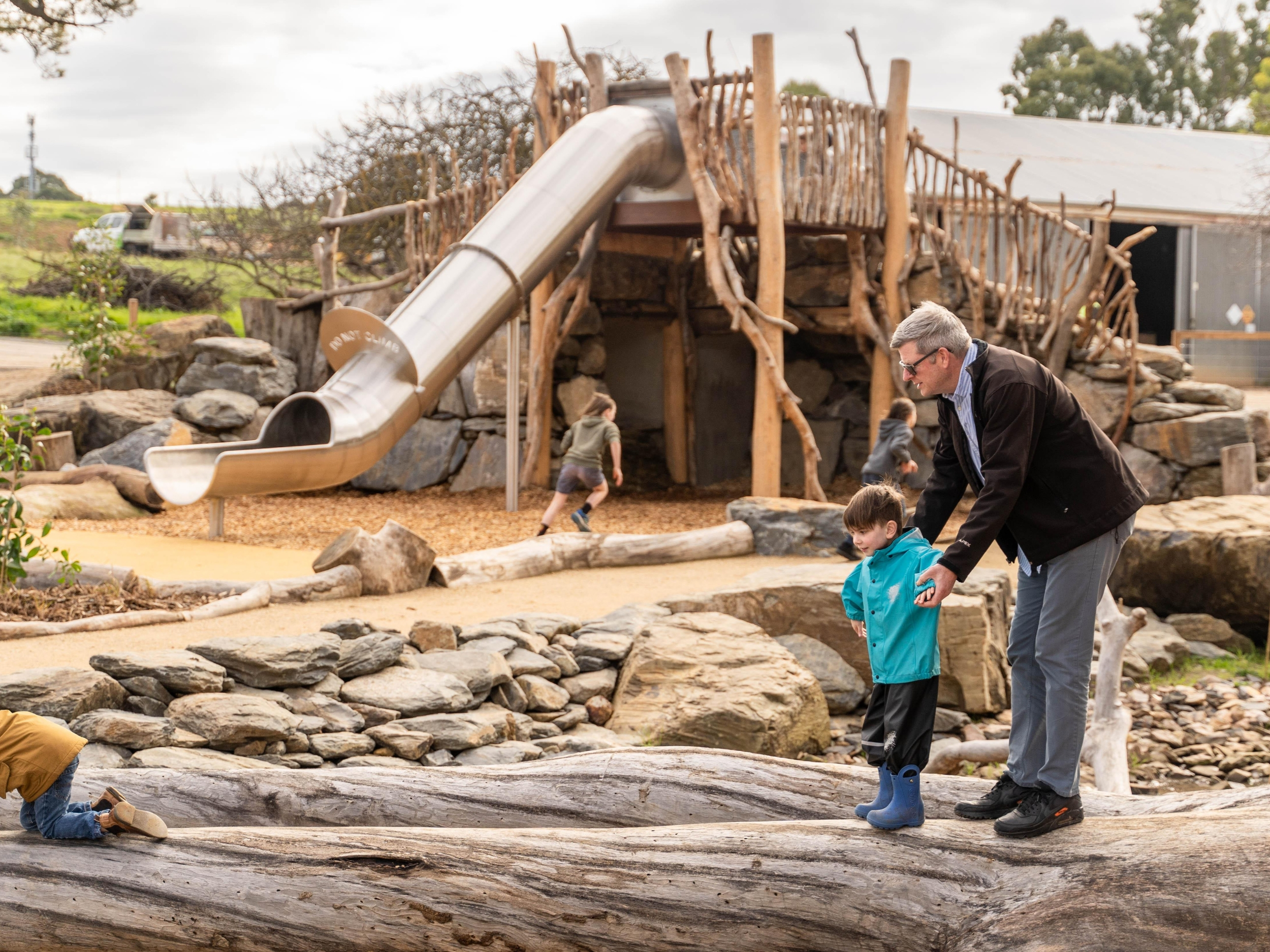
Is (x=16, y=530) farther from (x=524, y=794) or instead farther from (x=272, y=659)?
(x=524, y=794)

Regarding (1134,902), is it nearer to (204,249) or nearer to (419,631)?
(419,631)

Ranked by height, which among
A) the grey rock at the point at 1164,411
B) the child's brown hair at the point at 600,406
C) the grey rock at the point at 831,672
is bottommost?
the grey rock at the point at 831,672

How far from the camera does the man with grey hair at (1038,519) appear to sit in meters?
2.79

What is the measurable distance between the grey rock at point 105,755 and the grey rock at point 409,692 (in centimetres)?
122

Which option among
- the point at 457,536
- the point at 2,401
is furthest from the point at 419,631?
the point at 2,401

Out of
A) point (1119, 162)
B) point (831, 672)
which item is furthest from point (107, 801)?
point (1119, 162)

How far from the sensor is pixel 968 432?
9.79ft

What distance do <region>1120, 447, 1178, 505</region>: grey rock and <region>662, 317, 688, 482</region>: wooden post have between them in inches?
193

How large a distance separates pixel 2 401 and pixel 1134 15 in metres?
40.3

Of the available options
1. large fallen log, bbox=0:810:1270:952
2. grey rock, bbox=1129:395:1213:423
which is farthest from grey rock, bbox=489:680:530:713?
grey rock, bbox=1129:395:1213:423

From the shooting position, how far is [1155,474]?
429 inches

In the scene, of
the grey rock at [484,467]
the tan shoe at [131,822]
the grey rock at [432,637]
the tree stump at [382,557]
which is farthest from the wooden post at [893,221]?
the tan shoe at [131,822]

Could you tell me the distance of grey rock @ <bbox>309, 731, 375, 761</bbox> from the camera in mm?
5027

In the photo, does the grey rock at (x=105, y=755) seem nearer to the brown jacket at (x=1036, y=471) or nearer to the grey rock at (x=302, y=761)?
the grey rock at (x=302, y=761)
